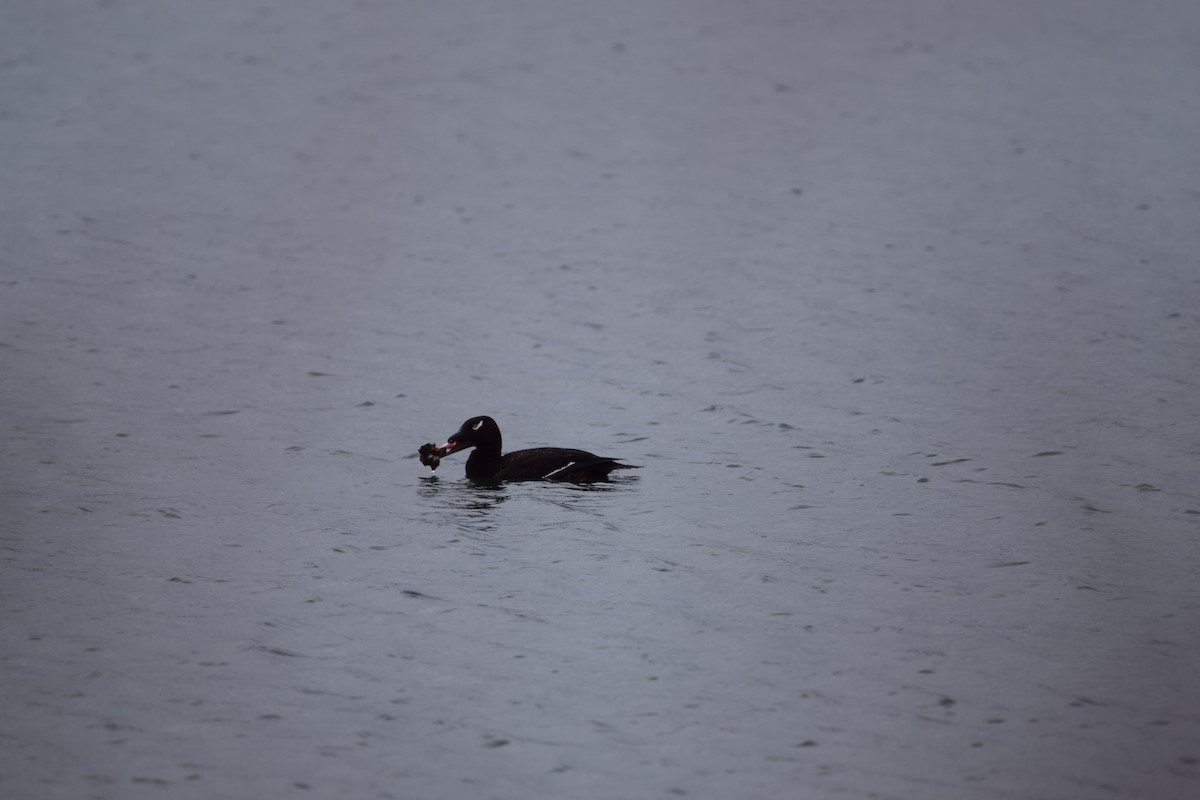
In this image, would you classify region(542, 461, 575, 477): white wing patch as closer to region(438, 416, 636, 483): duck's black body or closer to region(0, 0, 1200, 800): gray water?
region(438, 416, 636, 483): duck's black body

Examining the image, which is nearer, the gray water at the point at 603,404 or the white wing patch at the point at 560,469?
the gray water at the point at 603,404

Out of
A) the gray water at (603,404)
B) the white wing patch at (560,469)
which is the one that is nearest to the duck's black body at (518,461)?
the white wing patch at (560,469)

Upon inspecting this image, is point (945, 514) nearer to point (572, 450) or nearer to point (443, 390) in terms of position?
point (572, 450)

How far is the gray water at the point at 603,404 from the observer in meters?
7.45

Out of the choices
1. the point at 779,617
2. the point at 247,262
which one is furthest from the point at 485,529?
the point at 247,262

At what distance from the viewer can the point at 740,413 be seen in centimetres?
1214

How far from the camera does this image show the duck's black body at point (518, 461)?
10.6 metres

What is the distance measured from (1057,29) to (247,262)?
44.0ft

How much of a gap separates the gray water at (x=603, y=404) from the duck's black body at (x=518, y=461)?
146 millimetres

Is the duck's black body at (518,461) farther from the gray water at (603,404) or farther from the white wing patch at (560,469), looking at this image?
the gray water at (603,404)

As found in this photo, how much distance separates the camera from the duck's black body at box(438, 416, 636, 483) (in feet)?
34.8

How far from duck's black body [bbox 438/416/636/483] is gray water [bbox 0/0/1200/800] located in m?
0.15

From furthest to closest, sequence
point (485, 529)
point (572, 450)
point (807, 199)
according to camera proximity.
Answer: point (807, 199) < point (572, 450) < point (485, 529)

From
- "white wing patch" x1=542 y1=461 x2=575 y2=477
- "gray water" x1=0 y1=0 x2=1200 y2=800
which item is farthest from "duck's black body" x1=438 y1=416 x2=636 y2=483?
"gray water" x1=0 y1=0 x2=1200 y2=800
